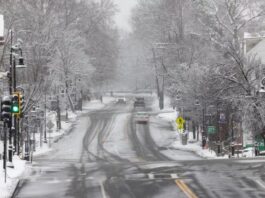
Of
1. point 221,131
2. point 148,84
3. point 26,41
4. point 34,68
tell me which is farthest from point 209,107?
point 148,84

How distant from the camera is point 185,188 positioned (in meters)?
19.6

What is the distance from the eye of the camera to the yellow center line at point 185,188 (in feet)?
60.4

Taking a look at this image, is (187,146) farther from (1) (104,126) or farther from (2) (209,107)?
(1) (104,126)

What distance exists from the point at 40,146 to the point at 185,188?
38.2 meters

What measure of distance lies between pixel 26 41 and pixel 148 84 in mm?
63019

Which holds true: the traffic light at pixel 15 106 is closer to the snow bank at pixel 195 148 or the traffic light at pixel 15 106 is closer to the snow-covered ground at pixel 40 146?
the snow-covered ground at pixel 40 146

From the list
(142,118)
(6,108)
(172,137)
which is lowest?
(172,137)

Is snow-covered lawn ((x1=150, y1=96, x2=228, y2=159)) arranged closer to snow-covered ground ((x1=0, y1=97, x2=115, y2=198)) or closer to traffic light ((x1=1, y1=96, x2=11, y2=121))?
snow-covered ground ((x1=0, y1=97, x2=115, y2=198))

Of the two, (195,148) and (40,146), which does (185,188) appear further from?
(40,146)

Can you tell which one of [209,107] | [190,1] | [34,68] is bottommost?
A: [209,107]

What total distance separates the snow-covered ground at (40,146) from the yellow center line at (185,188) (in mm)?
5343

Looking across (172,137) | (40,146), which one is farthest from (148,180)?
(172,137)

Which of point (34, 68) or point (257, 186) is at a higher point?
point (34, 68)

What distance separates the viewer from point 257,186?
64.6 feet
